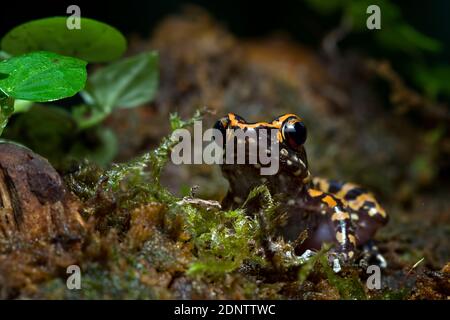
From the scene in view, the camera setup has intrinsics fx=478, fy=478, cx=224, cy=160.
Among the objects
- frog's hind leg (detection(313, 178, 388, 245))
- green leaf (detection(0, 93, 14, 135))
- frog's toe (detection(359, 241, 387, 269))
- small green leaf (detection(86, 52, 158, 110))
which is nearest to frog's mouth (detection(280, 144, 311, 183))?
frog's hind leg (detection(313, 178, 388, 245))

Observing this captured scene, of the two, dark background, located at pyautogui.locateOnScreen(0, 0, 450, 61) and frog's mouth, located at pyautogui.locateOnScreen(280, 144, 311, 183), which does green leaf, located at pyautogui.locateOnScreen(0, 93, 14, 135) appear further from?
dark background, located at pyautogui.locateOnScreen(0, 0, 450, 61)

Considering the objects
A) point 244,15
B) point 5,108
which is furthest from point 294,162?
point 244,15

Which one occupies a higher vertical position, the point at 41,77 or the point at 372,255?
the point at 41,77

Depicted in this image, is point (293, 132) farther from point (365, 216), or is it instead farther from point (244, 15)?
point (244, 15)

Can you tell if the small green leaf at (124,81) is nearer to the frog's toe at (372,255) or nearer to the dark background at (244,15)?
the dark background at (244,15)

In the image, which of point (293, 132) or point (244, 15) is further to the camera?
point (244, 15)

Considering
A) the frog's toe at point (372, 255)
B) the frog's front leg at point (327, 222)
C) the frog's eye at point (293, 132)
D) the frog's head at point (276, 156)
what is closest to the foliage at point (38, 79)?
the frog's head at point (276, 156)
